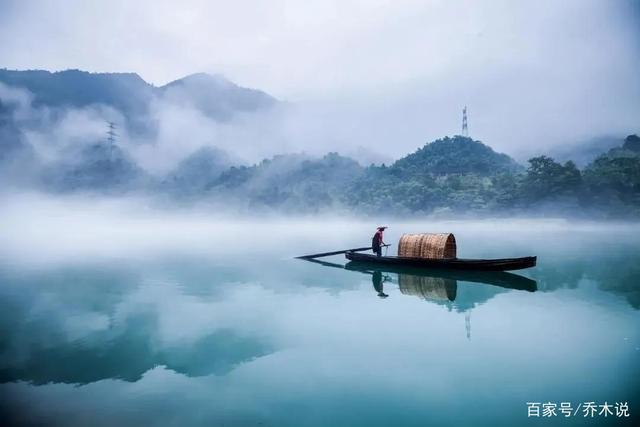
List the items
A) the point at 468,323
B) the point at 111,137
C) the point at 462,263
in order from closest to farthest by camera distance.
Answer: the point at 468,323
the point at 462,263
the point at 111,137

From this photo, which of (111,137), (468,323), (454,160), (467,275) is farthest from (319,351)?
(111,137)

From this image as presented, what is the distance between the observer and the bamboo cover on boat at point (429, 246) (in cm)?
1819

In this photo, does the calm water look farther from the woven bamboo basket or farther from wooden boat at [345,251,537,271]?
wooden boat at [345,251,537,271]

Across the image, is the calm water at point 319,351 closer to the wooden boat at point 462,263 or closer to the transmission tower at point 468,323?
the transmission tower at point 468,323

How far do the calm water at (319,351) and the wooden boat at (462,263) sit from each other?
1.94 feet

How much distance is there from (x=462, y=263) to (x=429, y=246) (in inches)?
72.1

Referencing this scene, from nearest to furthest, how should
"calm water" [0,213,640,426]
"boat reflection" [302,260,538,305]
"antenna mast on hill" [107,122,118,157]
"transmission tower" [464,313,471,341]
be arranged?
"calm water" [0,213,640,426]
"transmission tower" [464,313,471,341]
"boat reflection" [302,260,538,305]
"antenna mast on hill" [107,122,118,157]

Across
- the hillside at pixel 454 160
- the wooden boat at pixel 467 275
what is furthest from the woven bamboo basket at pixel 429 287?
the hillside at pixel 454 160

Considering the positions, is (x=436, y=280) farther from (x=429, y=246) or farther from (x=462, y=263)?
(x=429, y=246)

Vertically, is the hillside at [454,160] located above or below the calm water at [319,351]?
above

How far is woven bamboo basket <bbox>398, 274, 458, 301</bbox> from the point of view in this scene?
46.5ft

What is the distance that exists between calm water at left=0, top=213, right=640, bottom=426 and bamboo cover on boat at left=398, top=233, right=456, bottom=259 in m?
1.27

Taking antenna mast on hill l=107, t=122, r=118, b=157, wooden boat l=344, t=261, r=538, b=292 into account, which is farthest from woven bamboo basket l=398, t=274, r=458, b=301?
antenna mast on hill l=107, t=122, r=118, b=157

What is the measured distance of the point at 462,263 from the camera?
675 inches
